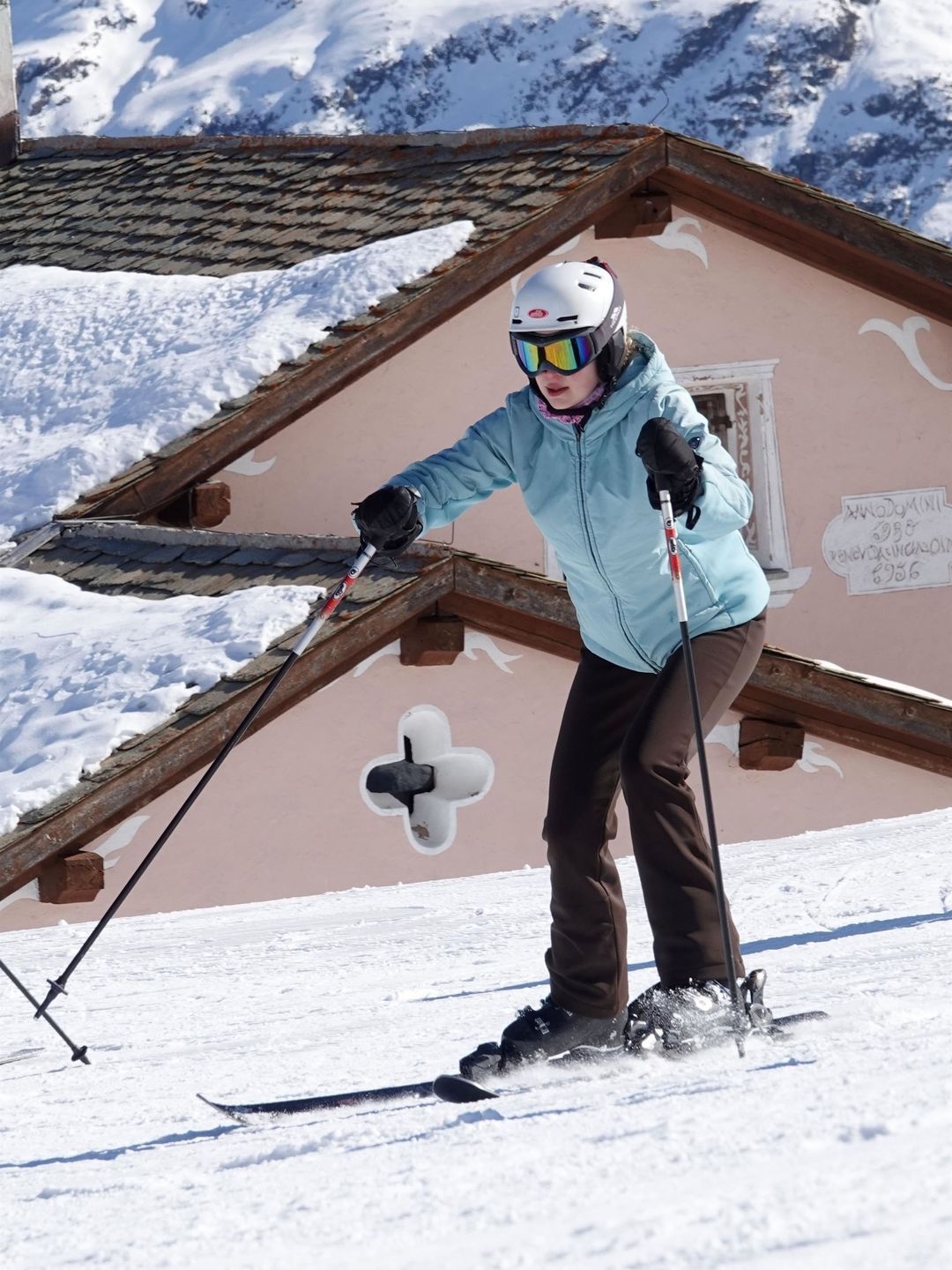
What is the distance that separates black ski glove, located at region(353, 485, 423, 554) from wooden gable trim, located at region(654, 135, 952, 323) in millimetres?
8005

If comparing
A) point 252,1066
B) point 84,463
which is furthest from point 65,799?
point 252,1066

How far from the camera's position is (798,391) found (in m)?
12.2

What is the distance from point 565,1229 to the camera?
2375 mm

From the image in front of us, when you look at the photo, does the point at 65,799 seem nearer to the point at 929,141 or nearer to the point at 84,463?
the point at 84,463

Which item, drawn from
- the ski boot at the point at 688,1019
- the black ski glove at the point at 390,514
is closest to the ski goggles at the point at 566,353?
the black ski glove at the point at 390,514

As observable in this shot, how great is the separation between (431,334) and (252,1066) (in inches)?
299

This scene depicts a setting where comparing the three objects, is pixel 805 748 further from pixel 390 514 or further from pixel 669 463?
pixel 669 463

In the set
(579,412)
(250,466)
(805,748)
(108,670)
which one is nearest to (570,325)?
(579,412)

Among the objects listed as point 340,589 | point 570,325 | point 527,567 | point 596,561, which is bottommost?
point 527,567

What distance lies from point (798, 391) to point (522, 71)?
156 meters

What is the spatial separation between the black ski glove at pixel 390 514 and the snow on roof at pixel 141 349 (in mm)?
6660

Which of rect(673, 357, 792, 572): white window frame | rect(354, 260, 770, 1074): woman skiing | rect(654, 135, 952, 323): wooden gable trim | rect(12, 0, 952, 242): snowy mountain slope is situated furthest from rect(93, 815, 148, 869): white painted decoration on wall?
rect(12, 0, 952, 242): snowy mountain slope

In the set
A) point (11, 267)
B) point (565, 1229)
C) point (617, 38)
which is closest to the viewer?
point (565, 1229)

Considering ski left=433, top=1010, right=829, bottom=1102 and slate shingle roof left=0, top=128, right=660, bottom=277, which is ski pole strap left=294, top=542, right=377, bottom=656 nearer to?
ski left=433, top=1010, right=829, bottom=1102
